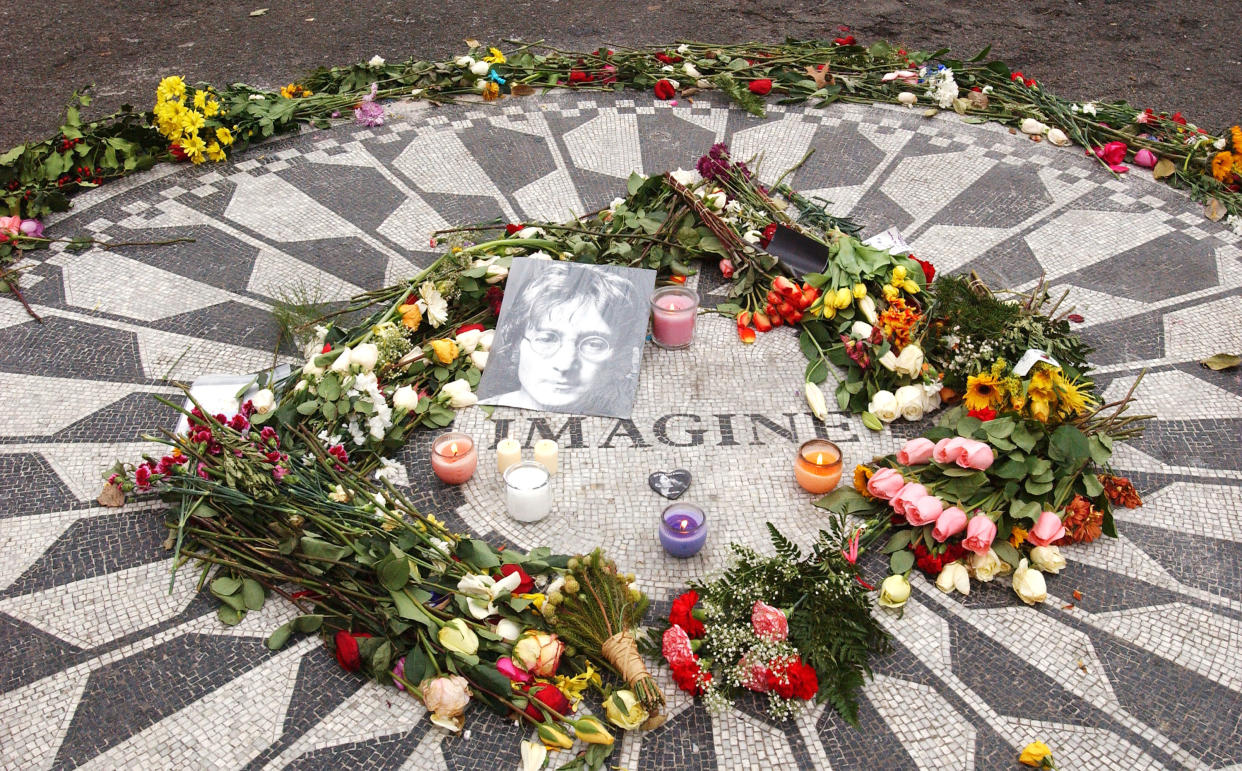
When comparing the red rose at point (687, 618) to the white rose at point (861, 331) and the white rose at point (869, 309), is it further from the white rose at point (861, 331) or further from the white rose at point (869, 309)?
the white rose at point (869, 309)

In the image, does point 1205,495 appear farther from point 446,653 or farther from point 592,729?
point 446,653

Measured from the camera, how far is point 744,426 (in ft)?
15.7

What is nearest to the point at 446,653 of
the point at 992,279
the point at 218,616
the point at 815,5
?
the point at 218,616

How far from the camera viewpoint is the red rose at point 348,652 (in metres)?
3.51

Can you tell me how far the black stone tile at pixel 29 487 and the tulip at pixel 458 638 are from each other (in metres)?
1.96

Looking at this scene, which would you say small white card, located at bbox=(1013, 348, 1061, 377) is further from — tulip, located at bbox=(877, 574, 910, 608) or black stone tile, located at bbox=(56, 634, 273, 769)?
black stone tile, located at bbox=(56, 634, 273, 769)

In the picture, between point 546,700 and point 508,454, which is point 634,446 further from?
point 546,700

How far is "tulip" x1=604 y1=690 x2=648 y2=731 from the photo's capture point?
10.7 feet

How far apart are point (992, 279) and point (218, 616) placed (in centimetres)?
459

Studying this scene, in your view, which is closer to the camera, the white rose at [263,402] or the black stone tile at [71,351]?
the white rose at [263,402]

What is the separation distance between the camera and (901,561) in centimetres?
398

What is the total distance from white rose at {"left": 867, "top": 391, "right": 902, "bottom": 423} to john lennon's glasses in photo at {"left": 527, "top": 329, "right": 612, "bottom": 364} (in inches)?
54.2

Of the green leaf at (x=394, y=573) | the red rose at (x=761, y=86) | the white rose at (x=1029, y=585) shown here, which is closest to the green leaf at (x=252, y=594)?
the green leaf at (x=394, y=573)

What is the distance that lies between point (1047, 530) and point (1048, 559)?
0.12m
